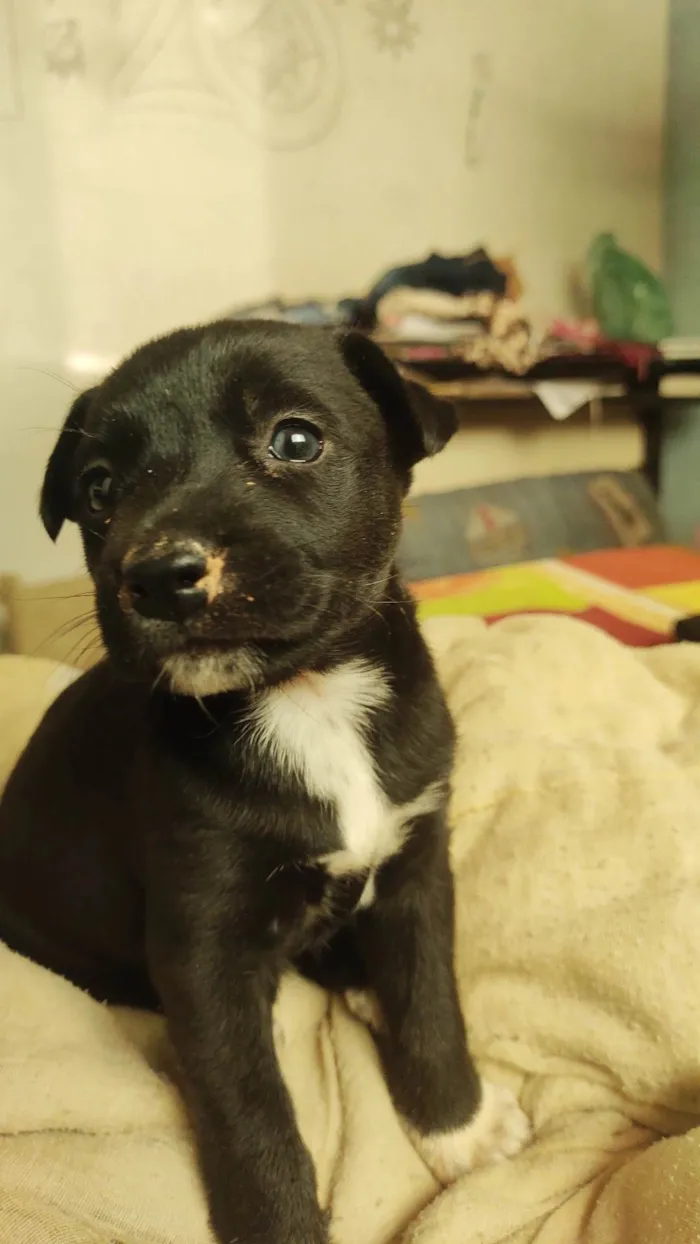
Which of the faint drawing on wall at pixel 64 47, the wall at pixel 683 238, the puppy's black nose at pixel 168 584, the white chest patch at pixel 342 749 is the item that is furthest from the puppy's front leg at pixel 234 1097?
the wall at pixel 683 238

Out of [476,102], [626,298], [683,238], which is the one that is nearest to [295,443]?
[626,298]

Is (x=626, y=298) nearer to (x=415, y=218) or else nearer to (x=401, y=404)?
(x=415, y=218)

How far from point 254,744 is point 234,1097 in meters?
0.36

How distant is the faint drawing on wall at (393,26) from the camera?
2.97 meters

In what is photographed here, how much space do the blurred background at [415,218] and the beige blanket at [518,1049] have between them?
4.49 ft

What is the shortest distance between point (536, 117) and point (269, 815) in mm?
3251

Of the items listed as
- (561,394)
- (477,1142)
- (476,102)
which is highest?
(476,102)

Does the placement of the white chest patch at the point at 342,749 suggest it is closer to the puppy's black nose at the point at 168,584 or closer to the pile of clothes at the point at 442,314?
the puppy's black nose at the point at 168,584


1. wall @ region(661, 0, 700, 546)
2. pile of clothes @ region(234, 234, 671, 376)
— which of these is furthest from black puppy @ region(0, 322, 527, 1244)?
wall @ region(661, 0, 700, 546)

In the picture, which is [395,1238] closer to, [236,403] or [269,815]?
[269,815]

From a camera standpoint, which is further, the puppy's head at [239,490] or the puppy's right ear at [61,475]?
the puppy's right ear at [61,475]

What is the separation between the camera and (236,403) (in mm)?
858

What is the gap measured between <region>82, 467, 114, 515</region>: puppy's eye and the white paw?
72cm

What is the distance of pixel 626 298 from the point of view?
10.7 feet
